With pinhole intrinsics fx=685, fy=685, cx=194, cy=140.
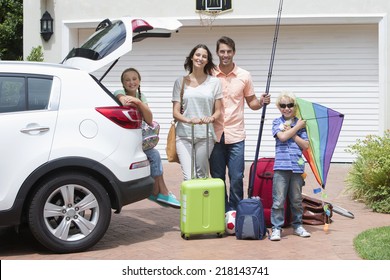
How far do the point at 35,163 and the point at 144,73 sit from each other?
8022mm

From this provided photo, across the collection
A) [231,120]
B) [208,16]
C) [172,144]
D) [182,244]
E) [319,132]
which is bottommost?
[182,244]

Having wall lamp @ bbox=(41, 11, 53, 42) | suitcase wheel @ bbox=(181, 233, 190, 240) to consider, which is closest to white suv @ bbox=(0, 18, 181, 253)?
suitcase wheel @ bbox=(181, 233, 190, 240)

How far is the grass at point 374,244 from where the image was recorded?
5.68 m

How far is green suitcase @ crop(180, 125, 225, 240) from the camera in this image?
20.8 feet

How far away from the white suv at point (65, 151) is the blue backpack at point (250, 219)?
956mm

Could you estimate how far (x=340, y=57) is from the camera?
1301 centimetres

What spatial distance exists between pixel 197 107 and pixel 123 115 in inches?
33.6

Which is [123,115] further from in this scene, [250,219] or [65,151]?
[250,219]

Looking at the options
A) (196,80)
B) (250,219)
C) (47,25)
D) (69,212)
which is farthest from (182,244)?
(47,25)

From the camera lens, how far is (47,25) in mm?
13500

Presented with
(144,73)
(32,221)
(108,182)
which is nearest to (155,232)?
(108,182)

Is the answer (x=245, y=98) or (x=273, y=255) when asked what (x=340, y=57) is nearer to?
(x=245, y=98)

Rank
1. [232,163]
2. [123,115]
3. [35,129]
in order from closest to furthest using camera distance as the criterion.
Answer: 1. [35,129]
2. [123,115]
3. [232,163]
